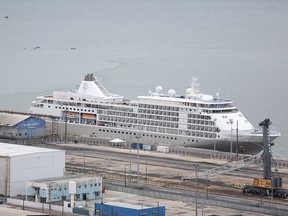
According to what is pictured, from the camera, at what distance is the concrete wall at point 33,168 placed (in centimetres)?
6269

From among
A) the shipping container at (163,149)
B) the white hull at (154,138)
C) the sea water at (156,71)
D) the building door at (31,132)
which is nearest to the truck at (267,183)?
the white hull at (154,138)

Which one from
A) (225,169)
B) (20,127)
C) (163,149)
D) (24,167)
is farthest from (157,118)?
(24,167)

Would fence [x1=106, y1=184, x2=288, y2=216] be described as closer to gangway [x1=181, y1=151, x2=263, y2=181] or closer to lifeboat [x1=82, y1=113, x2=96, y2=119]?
gangway [x1=181, y1=151, x2=263, y2=181]

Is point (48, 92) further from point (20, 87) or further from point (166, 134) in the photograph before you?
point (166, 134)

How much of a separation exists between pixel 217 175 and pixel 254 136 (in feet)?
48.3

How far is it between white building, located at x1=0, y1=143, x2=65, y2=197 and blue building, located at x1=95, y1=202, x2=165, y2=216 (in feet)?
25.1

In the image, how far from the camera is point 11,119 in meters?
91.8

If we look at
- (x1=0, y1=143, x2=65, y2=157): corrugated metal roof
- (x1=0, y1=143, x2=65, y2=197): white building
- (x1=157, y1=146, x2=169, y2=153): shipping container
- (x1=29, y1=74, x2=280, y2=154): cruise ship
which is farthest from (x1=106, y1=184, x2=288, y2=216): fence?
(x1=29, y1=74, x2=280, y2=154): cruise ship

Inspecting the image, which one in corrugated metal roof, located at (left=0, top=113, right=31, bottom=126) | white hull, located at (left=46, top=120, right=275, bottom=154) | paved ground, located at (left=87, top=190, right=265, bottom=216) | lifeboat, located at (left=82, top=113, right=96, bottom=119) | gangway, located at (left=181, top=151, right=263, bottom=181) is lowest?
paved ground, located at (left=87, top=190, right=265, bottom=216)

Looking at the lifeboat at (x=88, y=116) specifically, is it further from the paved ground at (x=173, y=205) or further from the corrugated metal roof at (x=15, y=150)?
the paved ground at (x=173, y=205)

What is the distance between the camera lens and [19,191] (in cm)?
6272

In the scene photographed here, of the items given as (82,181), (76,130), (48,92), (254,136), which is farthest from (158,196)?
(48,92)

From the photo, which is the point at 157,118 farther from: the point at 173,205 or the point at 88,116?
the point at 173,205

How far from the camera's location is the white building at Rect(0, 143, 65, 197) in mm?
62500
